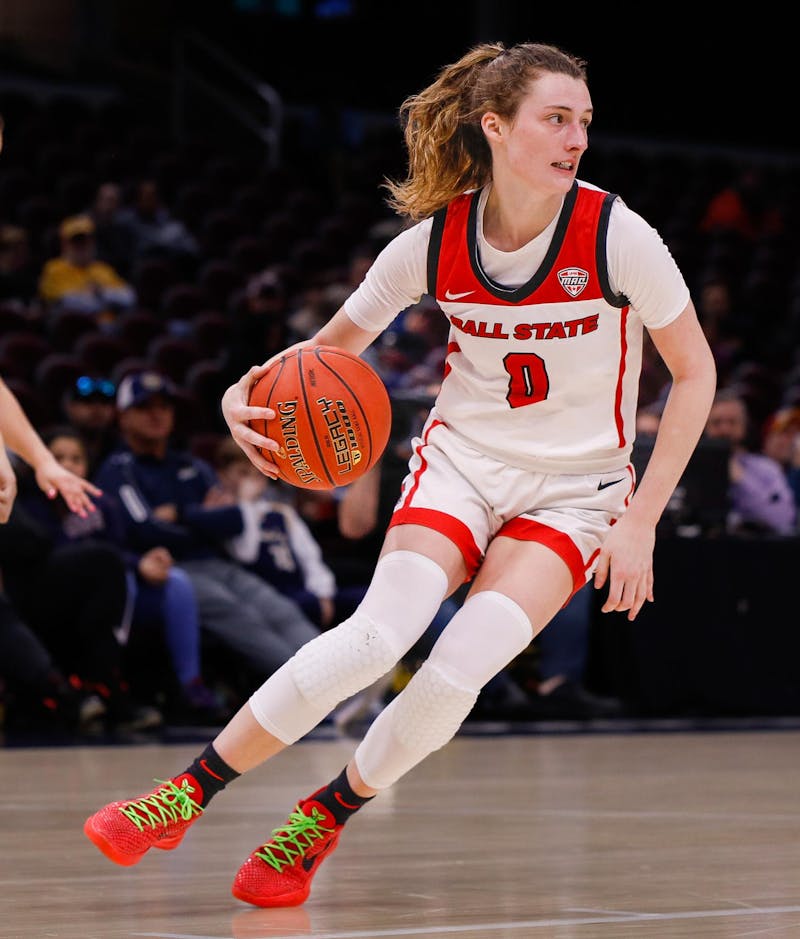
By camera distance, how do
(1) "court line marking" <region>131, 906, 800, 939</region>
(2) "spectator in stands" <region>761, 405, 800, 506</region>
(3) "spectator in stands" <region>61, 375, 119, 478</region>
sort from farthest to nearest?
(2) "spectator in stands" <region>761, 405, 800, 506</region>
(3) "spectator in stands" <region>61, 375, 119, 478</region>
(1) "court line marking" <region>131, 906, 800, 939</region>

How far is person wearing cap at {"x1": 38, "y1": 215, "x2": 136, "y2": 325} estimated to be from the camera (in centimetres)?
1017

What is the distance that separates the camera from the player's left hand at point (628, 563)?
303 centimetres

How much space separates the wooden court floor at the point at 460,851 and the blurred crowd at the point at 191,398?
926 millimetres

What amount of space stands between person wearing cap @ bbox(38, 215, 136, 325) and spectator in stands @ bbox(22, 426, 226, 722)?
3.18 m

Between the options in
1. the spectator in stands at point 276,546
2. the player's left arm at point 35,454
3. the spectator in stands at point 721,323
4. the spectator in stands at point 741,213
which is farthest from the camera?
the spectator in stands at point 741,213

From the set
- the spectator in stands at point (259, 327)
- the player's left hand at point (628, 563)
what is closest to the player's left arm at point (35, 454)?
the player's left hand at point (628, 563)

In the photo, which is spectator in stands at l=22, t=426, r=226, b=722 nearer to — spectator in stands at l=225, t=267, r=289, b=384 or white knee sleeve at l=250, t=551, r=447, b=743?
spectator in stands at l=225, t=267, r=289, b=384

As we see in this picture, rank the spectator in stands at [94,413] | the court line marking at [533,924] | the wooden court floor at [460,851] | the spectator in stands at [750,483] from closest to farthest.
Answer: the court line marking at [533,924] → the wooden court floor at [460,851] → the spectator in stands at [94,413] → the spectator in stands at [750,483]

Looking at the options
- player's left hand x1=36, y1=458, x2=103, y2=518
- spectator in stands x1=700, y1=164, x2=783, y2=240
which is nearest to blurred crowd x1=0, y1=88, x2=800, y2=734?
spectator in stands x1=700, y1=164, x2=783, y2=240

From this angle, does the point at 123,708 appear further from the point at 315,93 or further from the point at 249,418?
the point at 315,93

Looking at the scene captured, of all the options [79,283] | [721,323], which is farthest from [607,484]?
[721,323]

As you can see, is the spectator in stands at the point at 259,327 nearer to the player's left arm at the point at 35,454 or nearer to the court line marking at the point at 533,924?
the player's left arm at the point at 35,454

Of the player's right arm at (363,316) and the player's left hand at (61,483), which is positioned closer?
the player's right arm at (363,316)

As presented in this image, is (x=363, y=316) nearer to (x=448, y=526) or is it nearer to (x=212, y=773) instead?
(x=448, y=526)
